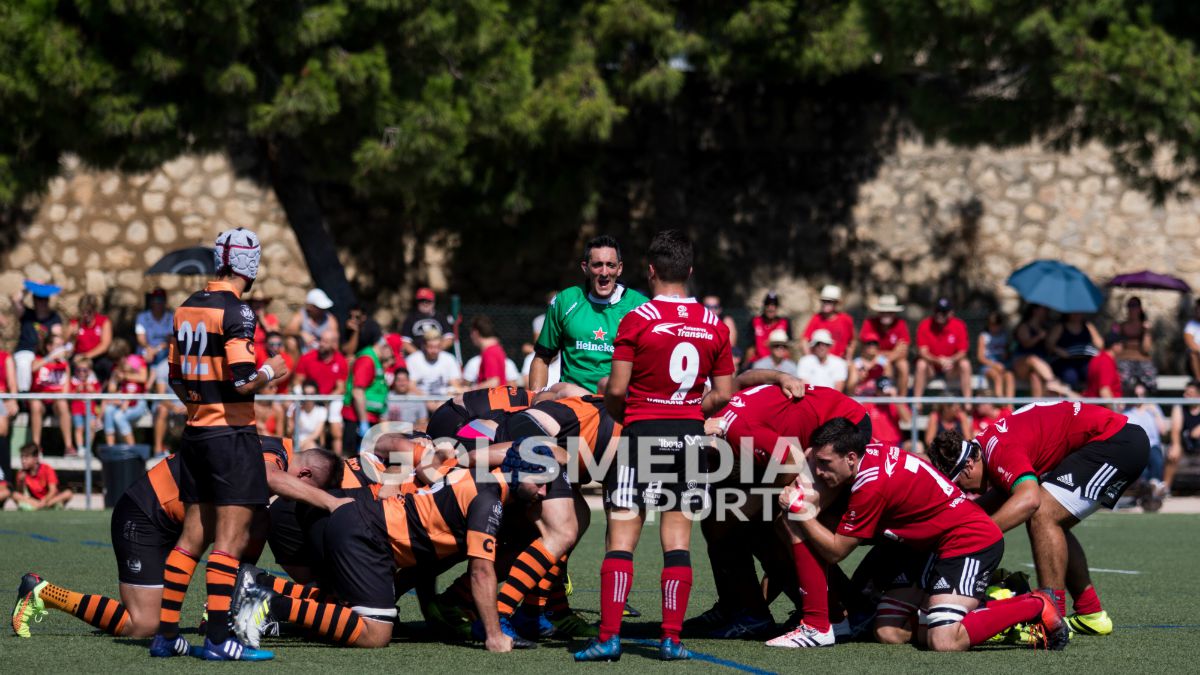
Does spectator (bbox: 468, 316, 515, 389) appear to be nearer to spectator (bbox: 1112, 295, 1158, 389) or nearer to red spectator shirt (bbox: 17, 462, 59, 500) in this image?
red spectator shirt (bbox: 17, 462, 59, 500)

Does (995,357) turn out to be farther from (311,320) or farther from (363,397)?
(311,320)

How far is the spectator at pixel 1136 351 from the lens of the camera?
635 inches

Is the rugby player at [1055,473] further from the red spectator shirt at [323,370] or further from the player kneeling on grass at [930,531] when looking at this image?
the red spectator shirt at [323,370]

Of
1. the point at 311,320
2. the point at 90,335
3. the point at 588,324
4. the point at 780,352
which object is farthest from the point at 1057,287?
the point at 90,335

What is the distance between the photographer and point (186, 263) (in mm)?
17500

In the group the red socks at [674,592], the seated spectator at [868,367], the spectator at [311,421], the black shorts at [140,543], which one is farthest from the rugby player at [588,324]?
the seated spectator at [868,367]

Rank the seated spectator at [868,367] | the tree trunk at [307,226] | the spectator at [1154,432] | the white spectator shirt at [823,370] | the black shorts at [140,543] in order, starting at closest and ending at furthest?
the black shorts at [140,543]
the spectator at [1154,432]
the white spectator shirt at [823,370]
the seated spectator at [868,367]
the tree trunk at [307,226]

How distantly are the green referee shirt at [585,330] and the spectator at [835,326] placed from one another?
8.03m

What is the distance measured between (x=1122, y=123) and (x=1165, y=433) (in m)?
3.65

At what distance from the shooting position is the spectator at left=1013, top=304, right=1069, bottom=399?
1574 centimetres

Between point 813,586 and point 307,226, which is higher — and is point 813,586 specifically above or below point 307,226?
below

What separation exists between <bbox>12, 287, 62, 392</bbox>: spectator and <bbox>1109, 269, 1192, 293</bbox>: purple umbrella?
12408 millimetres

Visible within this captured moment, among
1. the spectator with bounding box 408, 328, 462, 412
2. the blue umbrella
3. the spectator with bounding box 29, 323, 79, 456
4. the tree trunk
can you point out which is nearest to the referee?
the spectator with bounding box 29, 323, 79, 456

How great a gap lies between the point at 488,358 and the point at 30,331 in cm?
492
